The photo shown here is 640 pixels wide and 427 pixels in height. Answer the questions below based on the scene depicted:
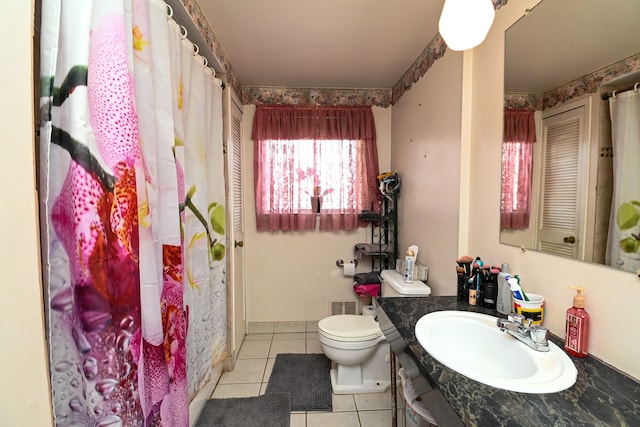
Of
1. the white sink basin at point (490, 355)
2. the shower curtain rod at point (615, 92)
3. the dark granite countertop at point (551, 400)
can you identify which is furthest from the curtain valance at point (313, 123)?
the dark granite countertop at point (551, 400)

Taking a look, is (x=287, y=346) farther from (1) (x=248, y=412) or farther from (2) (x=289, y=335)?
(1) (x=248, y=412)

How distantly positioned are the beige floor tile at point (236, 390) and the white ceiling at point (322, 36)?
245cm

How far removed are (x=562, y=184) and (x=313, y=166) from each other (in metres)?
1.83

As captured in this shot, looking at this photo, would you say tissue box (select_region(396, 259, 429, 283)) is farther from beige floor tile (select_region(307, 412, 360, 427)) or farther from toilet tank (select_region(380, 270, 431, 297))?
beige floor tile (select_region(307, 412, 360, 427))

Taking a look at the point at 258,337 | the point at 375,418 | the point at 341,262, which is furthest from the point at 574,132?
the point at 258,337

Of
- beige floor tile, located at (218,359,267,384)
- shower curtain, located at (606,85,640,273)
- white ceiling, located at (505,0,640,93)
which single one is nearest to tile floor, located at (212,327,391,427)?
beige floor tile, located at (218,359,267,384)

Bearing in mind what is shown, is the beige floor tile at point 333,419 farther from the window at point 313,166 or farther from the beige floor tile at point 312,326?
the window at point 313,166

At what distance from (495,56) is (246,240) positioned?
7.64ft

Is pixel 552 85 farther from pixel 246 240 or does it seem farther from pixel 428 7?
pixel 246 240

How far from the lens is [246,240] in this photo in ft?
8.15

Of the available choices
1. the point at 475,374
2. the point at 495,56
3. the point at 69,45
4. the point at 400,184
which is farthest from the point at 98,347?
the point at 400,184

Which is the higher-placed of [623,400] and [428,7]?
[428,7]

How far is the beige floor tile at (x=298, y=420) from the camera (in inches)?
56.9

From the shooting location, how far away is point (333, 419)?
1482 mm
